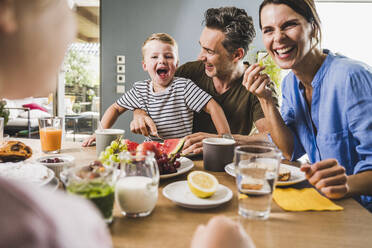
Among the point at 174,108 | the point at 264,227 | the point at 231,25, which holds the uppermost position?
the point at 231,25

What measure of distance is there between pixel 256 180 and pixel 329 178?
306 millimetres

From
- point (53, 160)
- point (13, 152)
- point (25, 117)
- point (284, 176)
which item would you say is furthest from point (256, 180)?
point (25, 117)

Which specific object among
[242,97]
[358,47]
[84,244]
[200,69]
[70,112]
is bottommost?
[70,112]

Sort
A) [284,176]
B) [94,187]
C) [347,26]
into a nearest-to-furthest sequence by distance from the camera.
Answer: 1. [94,187]
2. [284,176]
3. [347,26]

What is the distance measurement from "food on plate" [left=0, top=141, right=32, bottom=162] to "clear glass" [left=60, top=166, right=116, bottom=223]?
692mm

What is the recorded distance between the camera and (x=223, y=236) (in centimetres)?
54

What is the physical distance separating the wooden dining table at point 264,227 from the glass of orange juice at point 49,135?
2.90 feet

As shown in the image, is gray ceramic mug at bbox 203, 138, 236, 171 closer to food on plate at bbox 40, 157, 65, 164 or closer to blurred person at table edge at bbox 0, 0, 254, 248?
food on plate at bbox 40, 157, 65, 164

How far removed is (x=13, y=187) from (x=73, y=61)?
6940 millimetres

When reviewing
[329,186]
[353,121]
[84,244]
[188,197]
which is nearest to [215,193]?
[188,197]

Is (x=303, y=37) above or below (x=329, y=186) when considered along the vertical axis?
above

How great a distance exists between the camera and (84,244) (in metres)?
0.32

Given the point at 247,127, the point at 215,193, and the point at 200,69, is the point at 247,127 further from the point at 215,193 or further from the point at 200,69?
the point at 215,193

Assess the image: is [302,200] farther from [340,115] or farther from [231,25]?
[231,25]
